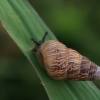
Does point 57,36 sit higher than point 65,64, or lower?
lower

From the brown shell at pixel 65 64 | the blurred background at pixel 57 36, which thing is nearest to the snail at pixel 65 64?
the brown shell at pixel 65 64

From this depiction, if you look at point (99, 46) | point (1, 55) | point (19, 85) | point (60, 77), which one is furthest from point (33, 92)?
point (99, 46)

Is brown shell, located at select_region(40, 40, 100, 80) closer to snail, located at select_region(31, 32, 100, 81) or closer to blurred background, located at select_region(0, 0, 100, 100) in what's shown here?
snail, located at select_region(31, 32, 100, 81)

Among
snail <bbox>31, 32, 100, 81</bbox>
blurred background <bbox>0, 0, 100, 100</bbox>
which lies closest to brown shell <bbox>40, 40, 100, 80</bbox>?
snail <bbox>31, 32, 100, 81</bbox>

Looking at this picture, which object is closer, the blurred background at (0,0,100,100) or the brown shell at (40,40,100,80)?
the brown shell at (40,40,100,80)

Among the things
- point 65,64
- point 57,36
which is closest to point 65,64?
point 65,64

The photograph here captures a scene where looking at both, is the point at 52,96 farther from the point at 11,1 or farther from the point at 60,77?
the point at 11,1

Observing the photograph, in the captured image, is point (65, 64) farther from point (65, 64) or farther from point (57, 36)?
point (57, 36)
